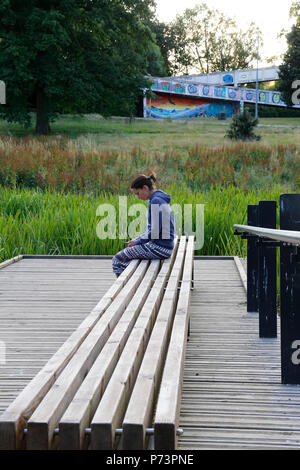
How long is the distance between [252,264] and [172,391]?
92.5 inches

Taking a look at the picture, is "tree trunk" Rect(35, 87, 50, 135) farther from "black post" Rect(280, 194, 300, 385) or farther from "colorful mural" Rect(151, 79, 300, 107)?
"black post" Rect(280, 194, 300, 385)

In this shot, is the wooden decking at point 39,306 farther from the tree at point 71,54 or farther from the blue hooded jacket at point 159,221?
the tree at point 71,54

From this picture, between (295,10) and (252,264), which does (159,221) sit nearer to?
(252,264)

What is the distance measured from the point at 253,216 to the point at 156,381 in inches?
89.0

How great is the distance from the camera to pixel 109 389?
1848 millimetres

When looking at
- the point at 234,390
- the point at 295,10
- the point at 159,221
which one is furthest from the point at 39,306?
the point at 295,10

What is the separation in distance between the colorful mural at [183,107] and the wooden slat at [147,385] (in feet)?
143

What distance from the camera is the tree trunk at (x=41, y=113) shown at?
25.3 m

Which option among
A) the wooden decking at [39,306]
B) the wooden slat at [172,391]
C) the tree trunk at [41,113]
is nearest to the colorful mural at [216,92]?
the tree trunk at [41,113]

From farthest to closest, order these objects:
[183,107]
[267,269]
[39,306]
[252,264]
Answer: [183,107]
[39,306]
[252,264]
[267,269]

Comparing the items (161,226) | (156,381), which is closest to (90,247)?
(161,226)

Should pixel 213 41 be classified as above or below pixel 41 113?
above

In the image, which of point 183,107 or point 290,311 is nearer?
point 290,311

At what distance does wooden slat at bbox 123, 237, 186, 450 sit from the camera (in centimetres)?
162
